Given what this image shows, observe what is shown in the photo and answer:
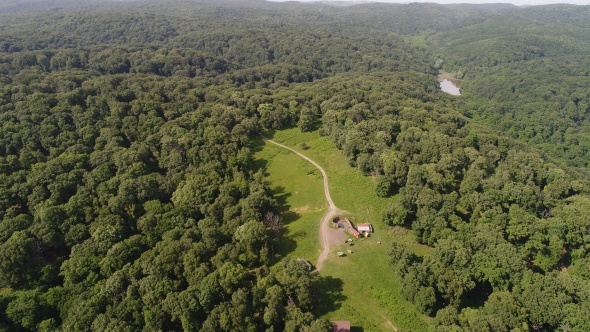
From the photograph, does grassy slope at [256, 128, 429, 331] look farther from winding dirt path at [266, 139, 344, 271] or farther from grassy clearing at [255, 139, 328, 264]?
Answer: winding dirt path at [266, 139, 344, 271]

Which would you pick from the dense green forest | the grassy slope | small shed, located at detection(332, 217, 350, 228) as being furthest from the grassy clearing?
the dense green forest

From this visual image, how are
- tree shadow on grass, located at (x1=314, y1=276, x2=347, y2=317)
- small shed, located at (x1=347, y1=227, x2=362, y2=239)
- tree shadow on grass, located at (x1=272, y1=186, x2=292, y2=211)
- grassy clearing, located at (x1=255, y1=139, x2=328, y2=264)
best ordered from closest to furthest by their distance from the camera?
tree shadow on grass, located at (x1=314, y1=276, x2=347, y2=317), grassy clearing, located at (x1=255, y1=139, x2=328, y2=264), small shed, located at (x1=347, y1=227, x2=362, y2=239), tree shadow on grass, located at (x1=272, y1=186, x2=292, y2=211)

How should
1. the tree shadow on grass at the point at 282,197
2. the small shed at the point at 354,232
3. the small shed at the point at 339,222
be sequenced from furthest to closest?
1. the tree shadow on grass at the point at 282,197
2. the small shed at the point at 339,222
3. the small shed at the point at 354,232

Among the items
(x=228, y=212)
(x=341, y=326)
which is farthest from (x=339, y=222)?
(x=341, y=326)

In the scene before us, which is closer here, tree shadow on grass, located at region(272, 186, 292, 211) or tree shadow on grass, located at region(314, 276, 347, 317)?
tree shadow on grass, located at region(314, 276, 347, 317)

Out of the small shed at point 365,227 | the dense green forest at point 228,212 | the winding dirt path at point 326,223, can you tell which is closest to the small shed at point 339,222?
the winding dirt path at point 326,223

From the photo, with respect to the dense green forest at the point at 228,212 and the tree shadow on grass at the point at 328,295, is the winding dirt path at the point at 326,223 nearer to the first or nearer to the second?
the tree shadow on grass at the point at 328,295
